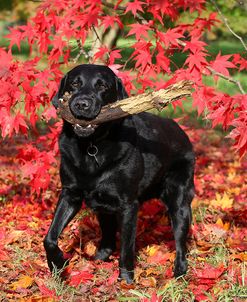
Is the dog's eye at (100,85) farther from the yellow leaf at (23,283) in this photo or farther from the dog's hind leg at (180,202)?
the yellow leaf at (23,283)

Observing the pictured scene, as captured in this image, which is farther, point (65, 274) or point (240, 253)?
point (240, 253)

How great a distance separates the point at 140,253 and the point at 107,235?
356mm

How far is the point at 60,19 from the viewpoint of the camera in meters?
5.73

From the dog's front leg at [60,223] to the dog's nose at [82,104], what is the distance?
0.74 m

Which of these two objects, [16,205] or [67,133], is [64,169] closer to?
[67,133]

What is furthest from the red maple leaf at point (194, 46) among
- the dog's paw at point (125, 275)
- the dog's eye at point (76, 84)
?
the dog's paw at point (125, 275)

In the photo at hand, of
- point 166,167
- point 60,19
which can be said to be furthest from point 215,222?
point 60,19

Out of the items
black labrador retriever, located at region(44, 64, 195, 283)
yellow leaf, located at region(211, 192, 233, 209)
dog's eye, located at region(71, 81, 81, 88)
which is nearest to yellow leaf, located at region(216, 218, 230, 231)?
yellow leaf, located at region(211, 192, 233, 209)

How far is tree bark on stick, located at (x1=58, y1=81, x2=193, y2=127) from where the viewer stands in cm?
415

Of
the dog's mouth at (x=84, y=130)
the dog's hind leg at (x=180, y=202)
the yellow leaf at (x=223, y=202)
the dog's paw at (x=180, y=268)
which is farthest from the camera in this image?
the yellow leaf at (x=223, y=202)

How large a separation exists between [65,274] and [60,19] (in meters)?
2.46

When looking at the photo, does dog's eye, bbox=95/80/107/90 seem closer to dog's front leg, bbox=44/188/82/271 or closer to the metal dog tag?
the metal dog tag

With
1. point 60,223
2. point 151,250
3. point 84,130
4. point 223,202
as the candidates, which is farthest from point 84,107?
point 223,202

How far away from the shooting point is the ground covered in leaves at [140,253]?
4.33 m
